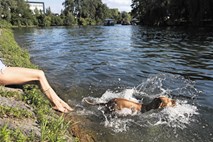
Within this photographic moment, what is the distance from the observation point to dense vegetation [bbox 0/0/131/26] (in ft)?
371

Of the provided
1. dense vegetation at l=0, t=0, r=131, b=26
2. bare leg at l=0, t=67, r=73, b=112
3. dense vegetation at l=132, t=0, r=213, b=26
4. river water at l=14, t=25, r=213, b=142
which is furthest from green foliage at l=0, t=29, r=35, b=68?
dense vegetation at l=0, t=0, r=131, b=26

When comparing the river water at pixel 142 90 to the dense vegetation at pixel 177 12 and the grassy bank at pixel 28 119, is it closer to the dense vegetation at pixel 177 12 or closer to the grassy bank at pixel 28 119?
the grassy bank at pixel 28 119

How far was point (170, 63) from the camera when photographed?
20422 mm

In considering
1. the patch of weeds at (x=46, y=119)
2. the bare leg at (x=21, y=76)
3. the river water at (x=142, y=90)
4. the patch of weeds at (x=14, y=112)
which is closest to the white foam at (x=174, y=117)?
the river water at (x=142, y=90)

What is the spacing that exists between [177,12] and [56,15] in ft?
255

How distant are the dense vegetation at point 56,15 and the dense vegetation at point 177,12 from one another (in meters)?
35.9

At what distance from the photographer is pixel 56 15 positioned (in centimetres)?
15238

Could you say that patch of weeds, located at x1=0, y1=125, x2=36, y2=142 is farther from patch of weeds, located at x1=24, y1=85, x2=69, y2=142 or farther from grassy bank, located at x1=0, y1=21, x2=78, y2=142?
patch of weeds, located at x1=24, y1=85, x2=69, y2=142

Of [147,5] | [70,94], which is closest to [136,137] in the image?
[70,94]

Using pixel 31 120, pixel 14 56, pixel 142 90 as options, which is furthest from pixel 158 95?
pixel 14 56

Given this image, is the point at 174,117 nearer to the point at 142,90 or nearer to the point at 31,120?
the point at 142,90

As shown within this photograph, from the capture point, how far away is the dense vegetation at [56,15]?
113 meters

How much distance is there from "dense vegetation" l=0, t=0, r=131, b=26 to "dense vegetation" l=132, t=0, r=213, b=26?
3590cm

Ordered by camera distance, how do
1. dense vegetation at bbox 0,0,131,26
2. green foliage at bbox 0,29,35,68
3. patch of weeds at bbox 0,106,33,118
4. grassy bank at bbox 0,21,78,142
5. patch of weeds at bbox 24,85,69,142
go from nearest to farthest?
grassy bank at bbox 0,21,78,142 → patch of weeds at bbox 24,85,69,142 → patch of weeds at bbox 0,106,33,118 → green foliage at bbox 0,29,35,68 → dense vegetation at bbox 0,0,131,26
